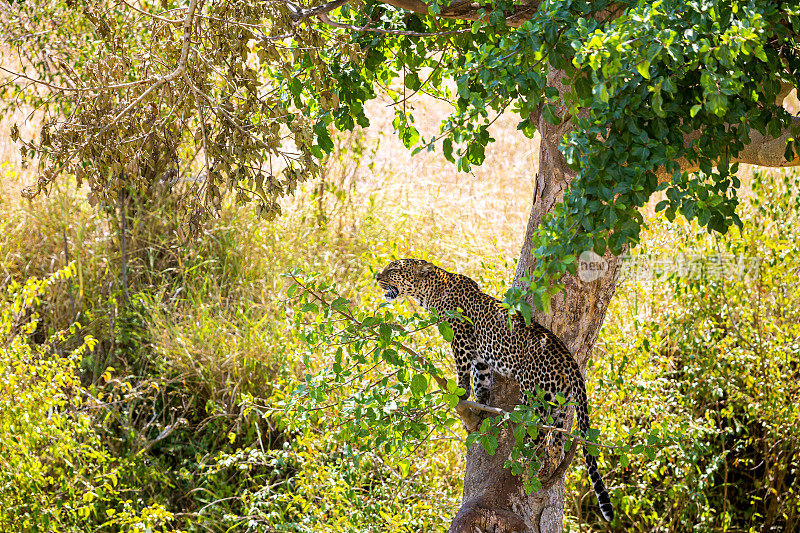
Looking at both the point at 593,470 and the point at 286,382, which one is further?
the point at 286,382

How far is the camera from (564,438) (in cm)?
332

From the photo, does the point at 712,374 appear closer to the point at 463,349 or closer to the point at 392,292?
A: the point at 463,349

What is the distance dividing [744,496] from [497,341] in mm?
3483

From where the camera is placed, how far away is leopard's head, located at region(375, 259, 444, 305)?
155 inches

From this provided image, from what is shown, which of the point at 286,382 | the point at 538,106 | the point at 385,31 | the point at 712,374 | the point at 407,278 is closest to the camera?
the point at 385,31

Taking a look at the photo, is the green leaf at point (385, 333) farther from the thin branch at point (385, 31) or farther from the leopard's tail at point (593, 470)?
the thin branch at point (385, 31)

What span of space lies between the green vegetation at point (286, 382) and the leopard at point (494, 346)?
23 centimetres

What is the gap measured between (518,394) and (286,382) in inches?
92.3

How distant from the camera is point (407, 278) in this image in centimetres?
394

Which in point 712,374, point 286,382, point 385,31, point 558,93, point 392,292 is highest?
point 385,31

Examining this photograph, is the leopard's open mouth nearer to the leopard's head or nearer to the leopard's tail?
the leopard's head

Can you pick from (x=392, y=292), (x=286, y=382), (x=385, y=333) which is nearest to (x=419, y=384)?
(x=385, y=333)

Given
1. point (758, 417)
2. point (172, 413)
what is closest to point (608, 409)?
point (758, 417)

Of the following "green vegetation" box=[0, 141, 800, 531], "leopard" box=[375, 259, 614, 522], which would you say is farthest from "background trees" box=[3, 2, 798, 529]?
"green vegetation" box=[0, 141, 800, 531]
